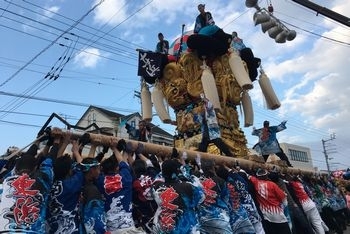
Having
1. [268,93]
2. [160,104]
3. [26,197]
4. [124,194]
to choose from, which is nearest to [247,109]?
[268,93]

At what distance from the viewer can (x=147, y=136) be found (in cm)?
734

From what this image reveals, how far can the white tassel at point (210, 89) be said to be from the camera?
7.23 metres

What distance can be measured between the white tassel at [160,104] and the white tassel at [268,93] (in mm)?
2094

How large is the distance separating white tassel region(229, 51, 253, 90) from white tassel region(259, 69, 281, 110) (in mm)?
A: 1102

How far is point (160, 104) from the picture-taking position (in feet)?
26.6

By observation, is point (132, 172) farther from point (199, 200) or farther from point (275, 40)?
point (275, 40)

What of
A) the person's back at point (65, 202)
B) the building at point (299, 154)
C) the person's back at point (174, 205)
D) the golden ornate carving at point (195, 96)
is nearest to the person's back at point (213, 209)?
the person's back at point (174, 205)

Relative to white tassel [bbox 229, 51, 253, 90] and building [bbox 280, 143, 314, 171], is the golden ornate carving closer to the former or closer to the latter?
white tassel [bbox 229, 51, 253, 90]

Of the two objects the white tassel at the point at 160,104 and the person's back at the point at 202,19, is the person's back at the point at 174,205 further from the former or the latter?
the person's back at the point at 202,19

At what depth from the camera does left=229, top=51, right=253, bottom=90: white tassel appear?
7.29m

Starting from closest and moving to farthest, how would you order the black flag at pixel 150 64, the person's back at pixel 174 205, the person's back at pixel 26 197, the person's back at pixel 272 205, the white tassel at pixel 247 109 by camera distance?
the person's back at pixel 26 197, the person's back at pixel 174 205, the person's back at pixel 272 205, the black flag at pixel 150 64, the white tassel at pixel 247 109

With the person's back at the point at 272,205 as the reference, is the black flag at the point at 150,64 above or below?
above

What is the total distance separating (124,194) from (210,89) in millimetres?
3897

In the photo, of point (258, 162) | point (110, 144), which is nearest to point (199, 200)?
point (110, 144)
